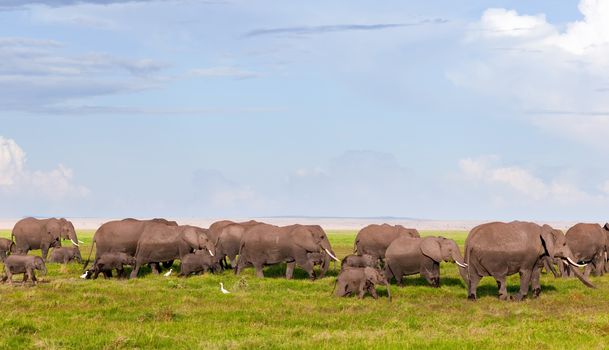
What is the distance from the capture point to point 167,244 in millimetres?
35875

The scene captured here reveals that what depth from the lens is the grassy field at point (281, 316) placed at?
1945 centimetres

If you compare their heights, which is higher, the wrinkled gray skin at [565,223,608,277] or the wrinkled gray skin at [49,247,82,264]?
the wrinkled gray skin at [565,223,608,277]

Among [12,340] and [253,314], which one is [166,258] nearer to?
[253,314]

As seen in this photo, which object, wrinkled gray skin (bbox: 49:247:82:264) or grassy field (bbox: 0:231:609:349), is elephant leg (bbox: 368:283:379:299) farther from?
wrinkled gray skin (bbox: 49:247:82:264)

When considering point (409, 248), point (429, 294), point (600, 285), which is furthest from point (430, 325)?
point (600, 285)

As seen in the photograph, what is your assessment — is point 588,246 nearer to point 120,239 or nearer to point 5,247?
point 120,239

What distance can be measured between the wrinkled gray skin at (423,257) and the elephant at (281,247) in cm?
363

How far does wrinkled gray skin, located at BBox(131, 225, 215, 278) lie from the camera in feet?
117

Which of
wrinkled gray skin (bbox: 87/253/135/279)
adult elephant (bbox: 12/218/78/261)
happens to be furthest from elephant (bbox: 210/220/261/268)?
adult elephant (bbox: 12/218/78/261)

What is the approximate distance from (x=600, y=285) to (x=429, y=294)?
816 cm

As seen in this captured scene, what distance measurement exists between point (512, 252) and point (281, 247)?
10.1m

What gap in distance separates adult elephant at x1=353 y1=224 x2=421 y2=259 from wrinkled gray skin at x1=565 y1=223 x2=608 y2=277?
296 inches

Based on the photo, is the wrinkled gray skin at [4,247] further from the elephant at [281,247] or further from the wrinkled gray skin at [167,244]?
the elephant at [281,247]

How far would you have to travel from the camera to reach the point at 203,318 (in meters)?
23.2
